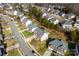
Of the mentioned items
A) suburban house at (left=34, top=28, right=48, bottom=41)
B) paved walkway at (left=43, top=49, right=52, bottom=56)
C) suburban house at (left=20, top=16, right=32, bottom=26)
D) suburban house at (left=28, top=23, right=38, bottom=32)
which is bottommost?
paved walkway at (left=43, top=49, right=52, bottom=56)

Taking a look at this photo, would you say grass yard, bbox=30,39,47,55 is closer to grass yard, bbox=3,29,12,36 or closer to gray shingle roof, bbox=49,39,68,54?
gray shingle roof, bbox=49,39,68,54

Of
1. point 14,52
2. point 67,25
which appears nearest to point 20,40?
point 14,52

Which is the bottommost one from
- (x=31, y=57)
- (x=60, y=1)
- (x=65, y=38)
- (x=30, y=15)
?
(x=31, y=57)

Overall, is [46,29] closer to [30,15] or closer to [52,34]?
[52,34]

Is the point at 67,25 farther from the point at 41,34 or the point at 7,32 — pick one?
the point at 7,32

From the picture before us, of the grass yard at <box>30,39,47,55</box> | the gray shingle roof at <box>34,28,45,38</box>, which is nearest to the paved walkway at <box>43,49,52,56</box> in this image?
the grass yard at <box>30,39,47,55</box>

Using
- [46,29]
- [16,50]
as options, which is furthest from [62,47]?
[16,50]
